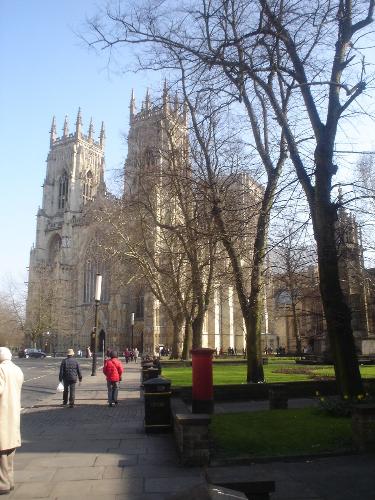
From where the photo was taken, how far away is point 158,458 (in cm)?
683

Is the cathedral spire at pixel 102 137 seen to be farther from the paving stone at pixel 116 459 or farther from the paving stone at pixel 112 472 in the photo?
Answer: the paving stone at pixel 112 472

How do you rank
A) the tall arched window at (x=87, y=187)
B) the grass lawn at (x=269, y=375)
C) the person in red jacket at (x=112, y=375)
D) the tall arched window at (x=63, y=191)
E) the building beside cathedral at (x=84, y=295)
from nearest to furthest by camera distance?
the person in red jacket at (x=112, y=375) → the grass lawn at (x=269, y=375) → the building beside cathedral at (x=84, y=295) → the tall arched window at (x=87, y=187) → the tall arched window at (x=63, y=191)

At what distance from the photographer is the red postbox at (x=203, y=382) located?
10404 mm

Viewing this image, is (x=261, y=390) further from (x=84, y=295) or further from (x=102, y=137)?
(x=102, y=137)

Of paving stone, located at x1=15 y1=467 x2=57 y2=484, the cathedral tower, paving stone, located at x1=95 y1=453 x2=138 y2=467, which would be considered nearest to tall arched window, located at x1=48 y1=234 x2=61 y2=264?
the cathedral tower

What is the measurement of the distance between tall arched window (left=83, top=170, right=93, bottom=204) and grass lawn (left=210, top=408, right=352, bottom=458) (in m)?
71.5

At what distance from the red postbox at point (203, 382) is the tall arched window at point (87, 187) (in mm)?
69599

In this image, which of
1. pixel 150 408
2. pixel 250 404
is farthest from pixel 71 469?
pixel 250 404

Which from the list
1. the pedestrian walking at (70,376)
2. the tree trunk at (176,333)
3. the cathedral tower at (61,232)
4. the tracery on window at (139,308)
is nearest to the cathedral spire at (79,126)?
the cathedral tower at (61,232)

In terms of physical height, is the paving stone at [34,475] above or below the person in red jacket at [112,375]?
below

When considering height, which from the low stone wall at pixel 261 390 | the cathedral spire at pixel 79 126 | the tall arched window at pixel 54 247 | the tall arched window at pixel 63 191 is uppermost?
the cathedral spire at pixel 79 126

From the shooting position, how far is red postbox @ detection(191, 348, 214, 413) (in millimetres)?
10404

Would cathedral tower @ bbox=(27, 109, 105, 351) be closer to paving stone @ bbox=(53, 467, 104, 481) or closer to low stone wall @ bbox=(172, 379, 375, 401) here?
low stone wall @ bbox=(172, 379, 375, 401)

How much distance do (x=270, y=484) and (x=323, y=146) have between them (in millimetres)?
7691
